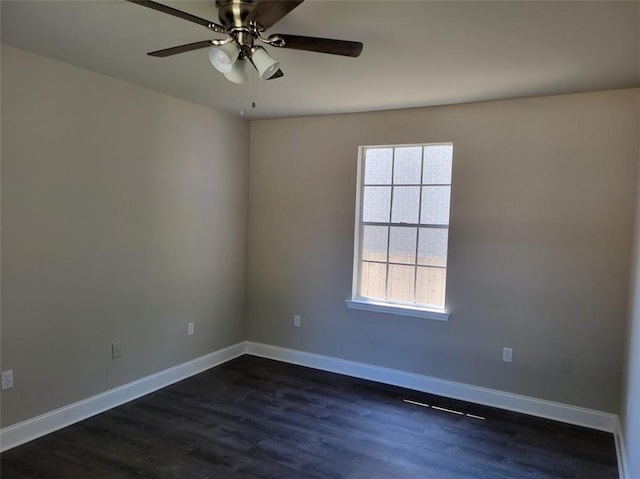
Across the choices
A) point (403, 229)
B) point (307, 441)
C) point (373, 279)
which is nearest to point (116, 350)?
point (307, 441)

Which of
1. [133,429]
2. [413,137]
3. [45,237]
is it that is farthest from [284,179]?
[133,429]

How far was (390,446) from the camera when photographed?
9.26 feet

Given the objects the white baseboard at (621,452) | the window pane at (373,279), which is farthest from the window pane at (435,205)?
the white baseboard at (621,452)

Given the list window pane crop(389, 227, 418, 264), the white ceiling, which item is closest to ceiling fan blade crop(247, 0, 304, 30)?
the white ceiling

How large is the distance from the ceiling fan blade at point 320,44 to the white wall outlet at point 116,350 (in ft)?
8.41

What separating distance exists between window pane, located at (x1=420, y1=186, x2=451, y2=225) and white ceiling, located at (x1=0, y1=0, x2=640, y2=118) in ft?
2.44

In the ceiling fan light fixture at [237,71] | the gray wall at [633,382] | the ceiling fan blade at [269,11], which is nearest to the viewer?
the ceiling fan blade at [269,11]

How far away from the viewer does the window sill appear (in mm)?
3643

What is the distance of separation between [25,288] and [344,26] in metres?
2.45

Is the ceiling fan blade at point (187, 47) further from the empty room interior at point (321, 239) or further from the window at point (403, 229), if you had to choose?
the window at point (403, 229)

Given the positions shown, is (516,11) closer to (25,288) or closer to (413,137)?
(413,137)

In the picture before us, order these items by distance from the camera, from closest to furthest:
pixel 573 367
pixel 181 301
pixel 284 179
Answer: pixel 573 367 < pixel 181 301 < pixel 284 179

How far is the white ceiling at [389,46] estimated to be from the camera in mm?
1923

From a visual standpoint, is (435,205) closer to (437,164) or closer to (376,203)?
(437,164)
